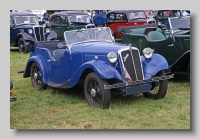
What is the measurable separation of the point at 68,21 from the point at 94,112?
29.9 feet

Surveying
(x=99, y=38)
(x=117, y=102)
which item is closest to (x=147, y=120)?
(x=117, y=102)

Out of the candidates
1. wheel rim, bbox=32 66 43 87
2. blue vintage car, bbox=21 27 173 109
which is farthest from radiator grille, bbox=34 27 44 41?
blue vintage car, bbox=21 27 173 109

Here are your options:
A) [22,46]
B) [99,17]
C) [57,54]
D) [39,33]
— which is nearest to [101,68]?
[57,54]

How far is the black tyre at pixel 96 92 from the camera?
18.2ft

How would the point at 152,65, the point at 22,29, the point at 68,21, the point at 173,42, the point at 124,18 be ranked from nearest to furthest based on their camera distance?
the point at 152,65 → the point at 173,42 → the point at 22,29 → the point at 68,21 → the point at 124,18

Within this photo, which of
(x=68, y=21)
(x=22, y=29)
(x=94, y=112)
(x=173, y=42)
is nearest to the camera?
(x=94, y=112)

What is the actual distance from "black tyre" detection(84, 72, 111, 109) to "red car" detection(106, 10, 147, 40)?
856 cm

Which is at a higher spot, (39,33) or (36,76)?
(39,33)

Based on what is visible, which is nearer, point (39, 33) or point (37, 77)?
point (37, 77)

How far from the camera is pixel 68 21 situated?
14.2 meters

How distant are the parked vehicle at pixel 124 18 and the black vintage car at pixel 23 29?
3.13m

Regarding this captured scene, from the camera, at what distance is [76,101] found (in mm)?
6297

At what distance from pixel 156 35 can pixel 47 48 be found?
8.37 feet

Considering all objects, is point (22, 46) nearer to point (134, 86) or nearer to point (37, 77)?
point (37, 77)
